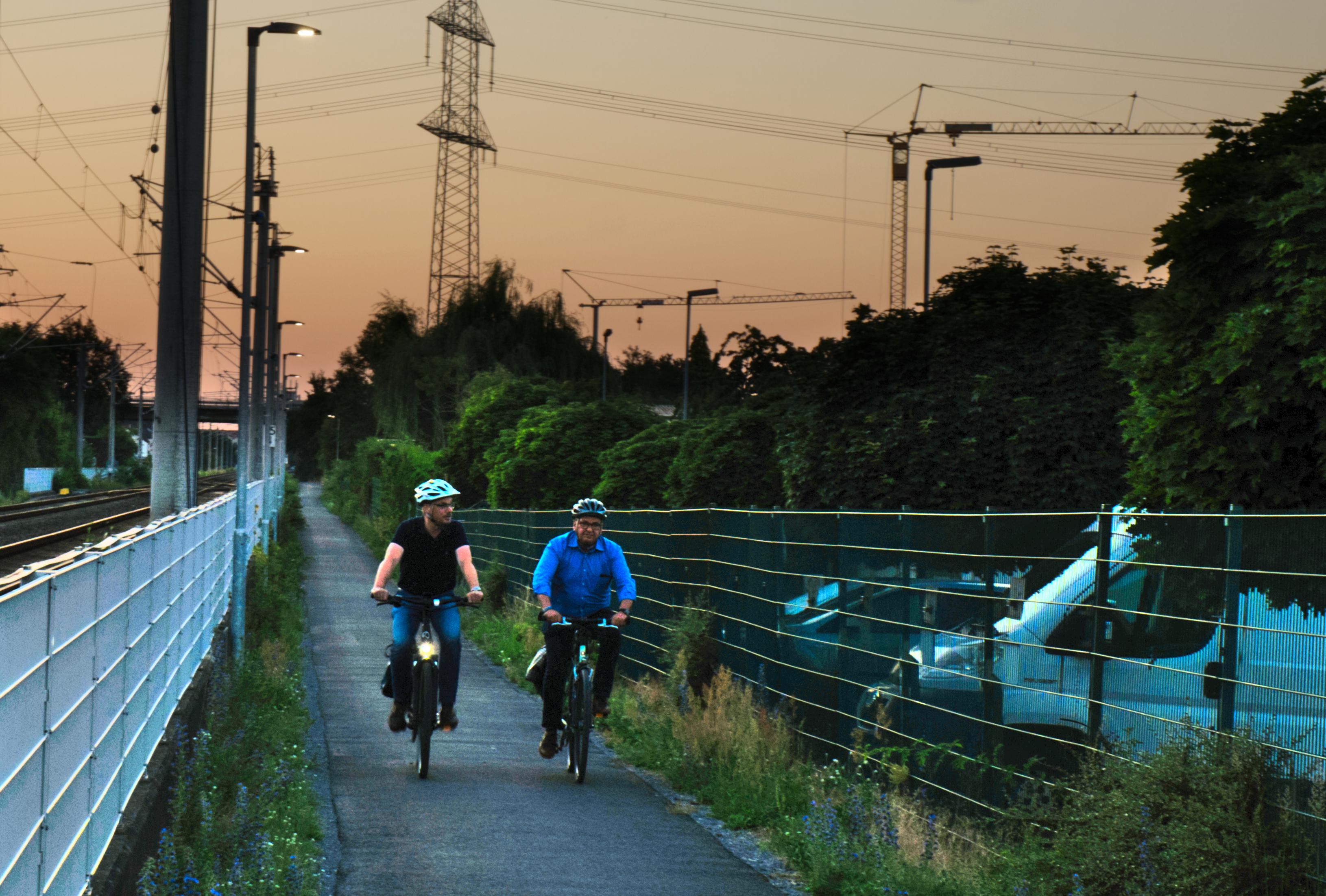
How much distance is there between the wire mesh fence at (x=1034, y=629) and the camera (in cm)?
507

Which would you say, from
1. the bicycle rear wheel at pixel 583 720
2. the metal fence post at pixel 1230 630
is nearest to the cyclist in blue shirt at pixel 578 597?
the bicycle rear wheel at pixel 583 720

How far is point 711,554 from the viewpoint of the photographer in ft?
Answer: 39.9

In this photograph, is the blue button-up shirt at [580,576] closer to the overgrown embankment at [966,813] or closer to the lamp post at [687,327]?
the overgrown embankment at [966,813]

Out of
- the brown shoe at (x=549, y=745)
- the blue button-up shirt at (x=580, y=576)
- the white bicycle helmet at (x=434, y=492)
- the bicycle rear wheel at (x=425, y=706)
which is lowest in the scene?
the brown shoe at (x=549, y=745)

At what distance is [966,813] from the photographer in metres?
7.35

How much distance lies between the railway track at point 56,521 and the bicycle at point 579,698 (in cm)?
366

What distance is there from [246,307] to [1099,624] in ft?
80.7

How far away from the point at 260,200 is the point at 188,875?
143ft

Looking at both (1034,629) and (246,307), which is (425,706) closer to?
(1034,629)

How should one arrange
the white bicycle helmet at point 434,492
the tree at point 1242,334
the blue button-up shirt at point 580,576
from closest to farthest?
the tree at point 1242,334, the white bicycle helmet at point 434,492, the blue button-up shirt at point 580,576

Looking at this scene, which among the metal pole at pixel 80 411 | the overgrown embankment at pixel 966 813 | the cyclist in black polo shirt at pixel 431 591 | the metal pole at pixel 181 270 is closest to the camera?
the overgrown embankment at pixel 966 813

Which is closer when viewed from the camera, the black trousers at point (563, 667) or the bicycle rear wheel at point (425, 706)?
the bicycle rear wheel at point (425, 706)

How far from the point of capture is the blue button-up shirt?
34.7 feet

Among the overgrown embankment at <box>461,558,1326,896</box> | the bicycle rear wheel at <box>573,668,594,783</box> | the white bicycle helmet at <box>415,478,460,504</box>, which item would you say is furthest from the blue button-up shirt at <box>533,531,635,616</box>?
the overgrown embankment at <box>461,558,1326,896</box>
